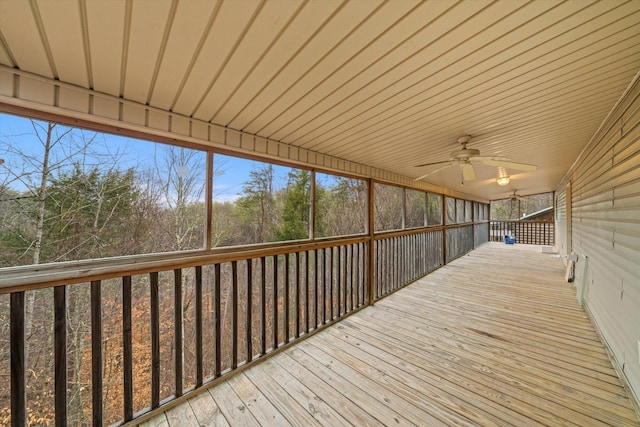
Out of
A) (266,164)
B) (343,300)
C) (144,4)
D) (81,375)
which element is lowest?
(81,375)

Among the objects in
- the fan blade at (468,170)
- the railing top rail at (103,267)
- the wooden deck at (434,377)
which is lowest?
the wooden deck at (434,377)

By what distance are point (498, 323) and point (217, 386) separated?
3.29m

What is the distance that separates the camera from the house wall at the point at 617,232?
5.71ft

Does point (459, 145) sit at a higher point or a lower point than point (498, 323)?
higher

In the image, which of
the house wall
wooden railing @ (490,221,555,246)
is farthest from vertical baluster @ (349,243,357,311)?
wooden railing @ (490,221,555,246)

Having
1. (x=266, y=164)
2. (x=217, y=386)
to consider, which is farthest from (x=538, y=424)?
(x=266, y=164)

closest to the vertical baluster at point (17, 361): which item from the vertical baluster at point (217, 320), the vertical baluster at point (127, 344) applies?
the vertical baluster at point (127, 344)

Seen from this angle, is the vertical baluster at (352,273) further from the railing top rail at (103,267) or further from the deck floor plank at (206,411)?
the deck floor plank at (206,411)

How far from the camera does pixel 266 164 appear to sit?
267 centimetres

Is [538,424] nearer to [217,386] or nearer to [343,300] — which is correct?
[343,300]

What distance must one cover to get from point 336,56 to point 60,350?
2329 millimetres

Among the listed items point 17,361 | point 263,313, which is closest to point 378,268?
point 263,313

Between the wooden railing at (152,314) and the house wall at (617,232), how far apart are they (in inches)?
97.1

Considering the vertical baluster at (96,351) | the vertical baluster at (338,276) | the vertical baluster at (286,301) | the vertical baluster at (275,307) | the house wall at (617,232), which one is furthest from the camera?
the vertical baluster at (338,276)
